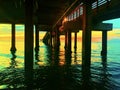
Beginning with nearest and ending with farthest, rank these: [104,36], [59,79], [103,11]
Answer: [59,79], [103,11], [104,36]

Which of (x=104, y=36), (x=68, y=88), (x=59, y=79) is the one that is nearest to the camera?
(x=68, y=88)

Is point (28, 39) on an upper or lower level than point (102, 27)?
lower

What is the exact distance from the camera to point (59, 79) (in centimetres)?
1455

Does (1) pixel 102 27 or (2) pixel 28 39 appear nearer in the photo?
(2) pixel 28 39

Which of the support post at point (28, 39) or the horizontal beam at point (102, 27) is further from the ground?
the horizontal beam at point (102, 27)

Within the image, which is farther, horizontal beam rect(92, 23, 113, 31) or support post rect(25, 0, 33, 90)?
horizontal beam rect(92, 23, 113, 31)

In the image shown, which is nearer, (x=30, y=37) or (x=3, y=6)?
(x=30, y=37)

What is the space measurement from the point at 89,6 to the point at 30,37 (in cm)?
509

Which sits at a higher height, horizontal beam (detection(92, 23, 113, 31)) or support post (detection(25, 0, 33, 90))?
horizontal beam (detection(92, 23, 113, 31))

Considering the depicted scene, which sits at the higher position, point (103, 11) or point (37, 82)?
point (103, 11)

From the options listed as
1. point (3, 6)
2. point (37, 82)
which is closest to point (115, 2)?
point (37, 82)

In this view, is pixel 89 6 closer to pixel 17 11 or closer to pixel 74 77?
pixel 74 77

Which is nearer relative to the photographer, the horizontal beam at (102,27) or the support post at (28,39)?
the support post at (28,39)

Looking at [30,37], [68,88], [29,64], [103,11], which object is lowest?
[68,88]
